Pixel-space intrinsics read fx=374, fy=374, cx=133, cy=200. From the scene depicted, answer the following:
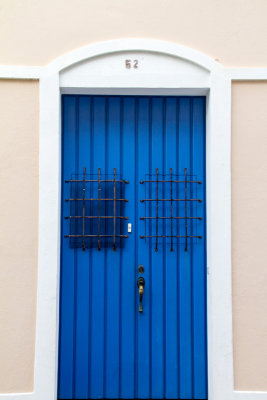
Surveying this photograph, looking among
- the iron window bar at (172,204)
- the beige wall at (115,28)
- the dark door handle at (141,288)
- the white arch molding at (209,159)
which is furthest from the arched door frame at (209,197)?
the dark door handle at (141,288)

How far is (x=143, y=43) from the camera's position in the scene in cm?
331

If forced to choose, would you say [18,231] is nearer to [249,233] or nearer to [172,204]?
[172,204]

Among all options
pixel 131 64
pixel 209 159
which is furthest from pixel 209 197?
pixel 131 64

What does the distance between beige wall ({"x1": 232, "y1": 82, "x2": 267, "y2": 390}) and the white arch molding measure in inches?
3.1

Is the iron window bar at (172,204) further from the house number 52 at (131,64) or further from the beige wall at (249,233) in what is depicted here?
the house number 52 at (131,64)

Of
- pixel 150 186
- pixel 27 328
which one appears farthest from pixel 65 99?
pixel 27 328

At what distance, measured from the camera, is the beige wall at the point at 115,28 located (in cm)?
332

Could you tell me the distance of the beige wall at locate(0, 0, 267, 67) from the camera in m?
3.32

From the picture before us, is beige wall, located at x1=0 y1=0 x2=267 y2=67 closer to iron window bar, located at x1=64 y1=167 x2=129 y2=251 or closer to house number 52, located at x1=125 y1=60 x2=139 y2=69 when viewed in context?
house number 52, located at x1=125 y1=60 x2=139 y2=69

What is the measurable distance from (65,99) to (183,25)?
1.27m

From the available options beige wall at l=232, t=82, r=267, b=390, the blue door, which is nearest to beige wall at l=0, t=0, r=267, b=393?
beige wall at l=232, t=82, r=267, b=390

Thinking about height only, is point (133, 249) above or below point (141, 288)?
above

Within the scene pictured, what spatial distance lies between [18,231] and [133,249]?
105 centimetres

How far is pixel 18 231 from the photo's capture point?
3289 millimetres
